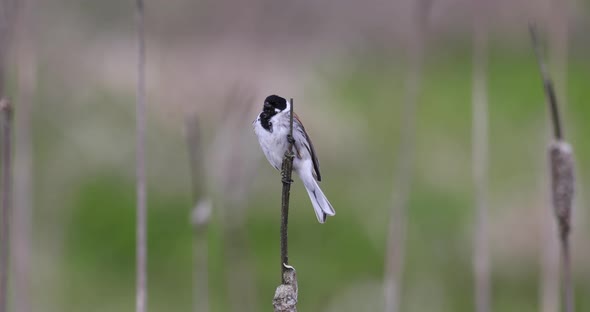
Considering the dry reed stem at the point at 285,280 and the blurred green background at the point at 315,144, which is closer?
the dry reed stem at the point at 285,280

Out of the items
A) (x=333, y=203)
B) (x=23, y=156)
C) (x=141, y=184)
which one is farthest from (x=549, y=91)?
(x=333, y=203)

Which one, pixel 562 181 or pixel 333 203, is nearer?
pixel 562 181

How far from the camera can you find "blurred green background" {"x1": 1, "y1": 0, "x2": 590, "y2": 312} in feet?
15.5

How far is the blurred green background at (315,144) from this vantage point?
4723 mm

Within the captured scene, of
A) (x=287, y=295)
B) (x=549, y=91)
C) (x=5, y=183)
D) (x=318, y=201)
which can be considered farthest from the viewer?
(x=318, y=201)

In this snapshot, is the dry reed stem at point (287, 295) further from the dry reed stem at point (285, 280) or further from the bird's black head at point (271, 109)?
the bird's black head at point (271, 109)

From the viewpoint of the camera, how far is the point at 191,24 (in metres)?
6.69

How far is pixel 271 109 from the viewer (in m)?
2.24

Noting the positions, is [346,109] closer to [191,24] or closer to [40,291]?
[191,24]

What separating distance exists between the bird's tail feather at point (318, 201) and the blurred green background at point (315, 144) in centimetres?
147

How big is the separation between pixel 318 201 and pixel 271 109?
29cm

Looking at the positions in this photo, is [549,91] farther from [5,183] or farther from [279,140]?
[5,183]

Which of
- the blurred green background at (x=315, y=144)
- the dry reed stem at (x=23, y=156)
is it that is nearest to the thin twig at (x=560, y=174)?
the dry reed stem at (x=23, y=156)

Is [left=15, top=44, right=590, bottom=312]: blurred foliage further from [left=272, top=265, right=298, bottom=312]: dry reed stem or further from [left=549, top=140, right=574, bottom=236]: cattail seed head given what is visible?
[left=272, top=265, right=298, bottom=312]: dry reed stem
